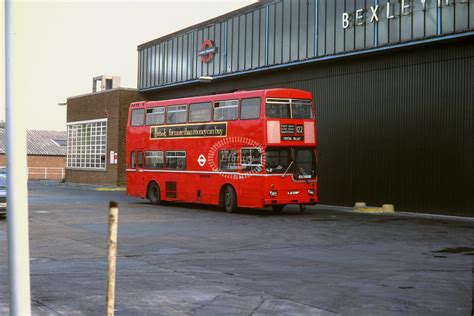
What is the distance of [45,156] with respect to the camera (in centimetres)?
7662

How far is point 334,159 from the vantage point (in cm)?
2766

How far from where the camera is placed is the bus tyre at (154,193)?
27.1 m

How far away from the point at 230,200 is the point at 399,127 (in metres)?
6.73

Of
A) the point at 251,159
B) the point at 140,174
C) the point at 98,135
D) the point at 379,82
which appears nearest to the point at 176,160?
the point at 140,174

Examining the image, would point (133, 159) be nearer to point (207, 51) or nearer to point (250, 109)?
point (250, 109)

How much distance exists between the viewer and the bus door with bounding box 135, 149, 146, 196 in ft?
91.2

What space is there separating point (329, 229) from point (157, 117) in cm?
1115

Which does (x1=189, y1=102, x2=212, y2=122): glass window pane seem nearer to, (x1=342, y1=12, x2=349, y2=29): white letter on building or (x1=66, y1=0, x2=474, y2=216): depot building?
(x1=66, y1=0, x2=474, y2=216): depot building

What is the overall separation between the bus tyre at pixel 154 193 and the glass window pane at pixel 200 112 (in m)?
3.85

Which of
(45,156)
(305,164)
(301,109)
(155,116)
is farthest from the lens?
(45,156)

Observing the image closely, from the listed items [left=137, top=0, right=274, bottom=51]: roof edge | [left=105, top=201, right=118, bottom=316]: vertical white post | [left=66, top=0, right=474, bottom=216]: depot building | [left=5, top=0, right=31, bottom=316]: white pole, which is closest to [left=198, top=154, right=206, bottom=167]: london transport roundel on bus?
[left=66, top=0, right=474, bottom=216]: depot building

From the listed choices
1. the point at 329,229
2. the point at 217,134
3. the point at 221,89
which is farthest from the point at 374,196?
the point at 221,89

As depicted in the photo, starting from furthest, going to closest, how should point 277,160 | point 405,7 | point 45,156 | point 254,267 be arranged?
1. point 45,156
2. point 405,7
3. point 277,160
4. point 254,267

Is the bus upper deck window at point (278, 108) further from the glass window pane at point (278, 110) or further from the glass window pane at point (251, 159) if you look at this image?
the glass window pane at point (251, 159)
